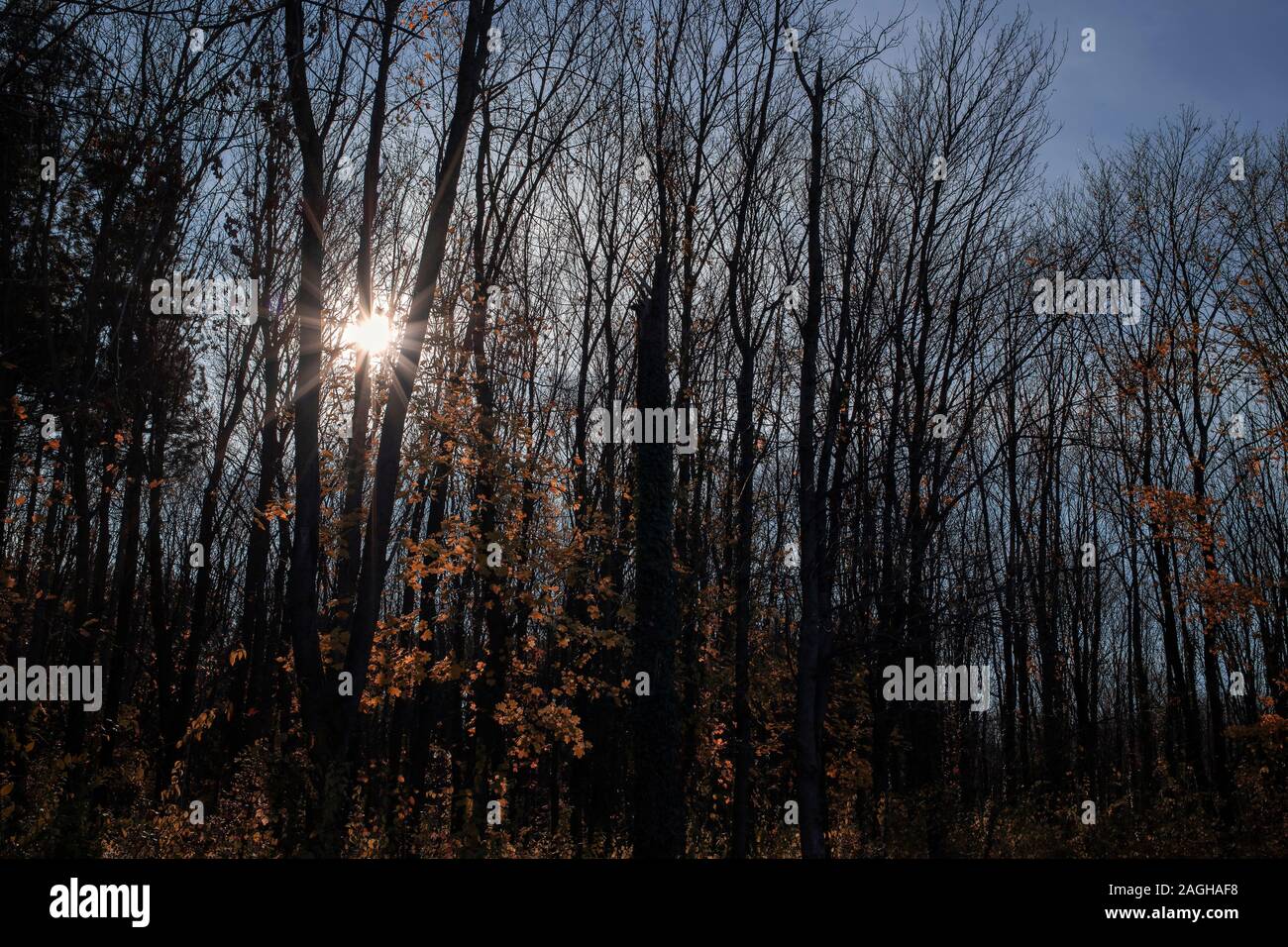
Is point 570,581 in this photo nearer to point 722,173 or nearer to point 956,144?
point 722,173

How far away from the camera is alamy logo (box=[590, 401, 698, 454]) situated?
444 inches

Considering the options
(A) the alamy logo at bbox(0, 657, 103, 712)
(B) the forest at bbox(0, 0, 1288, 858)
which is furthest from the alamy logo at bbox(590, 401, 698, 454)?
(A) the alamy logo at bbox(0, 657, 103, 712)

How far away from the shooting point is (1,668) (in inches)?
455

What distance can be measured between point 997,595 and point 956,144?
10.4 meters

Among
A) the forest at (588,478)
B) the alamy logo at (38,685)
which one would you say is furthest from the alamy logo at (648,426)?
the alamy logo at (38,685)

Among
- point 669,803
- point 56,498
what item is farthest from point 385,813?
point 56,498

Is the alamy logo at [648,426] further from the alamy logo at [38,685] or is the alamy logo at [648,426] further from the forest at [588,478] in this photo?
the alamy logo at [38,685]
